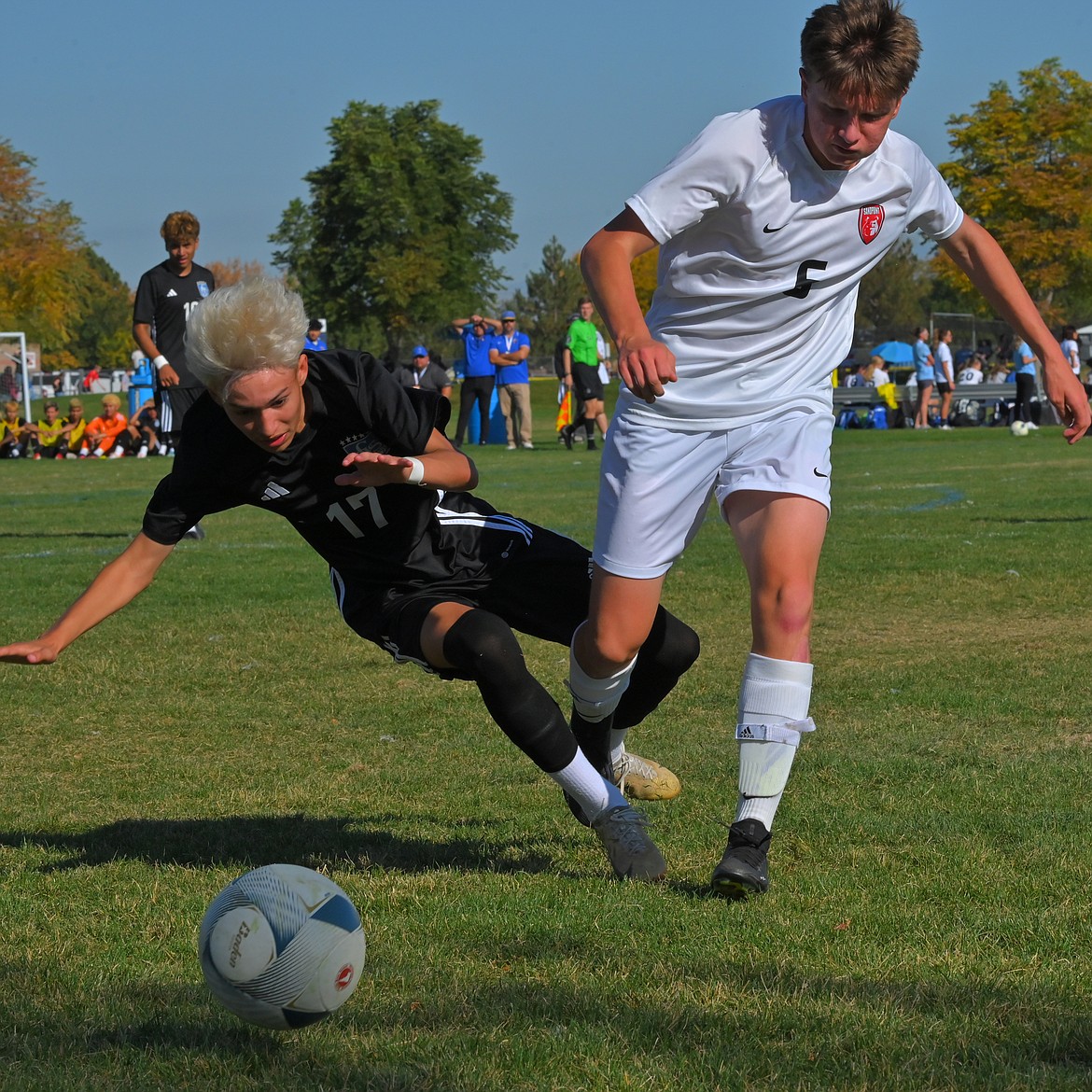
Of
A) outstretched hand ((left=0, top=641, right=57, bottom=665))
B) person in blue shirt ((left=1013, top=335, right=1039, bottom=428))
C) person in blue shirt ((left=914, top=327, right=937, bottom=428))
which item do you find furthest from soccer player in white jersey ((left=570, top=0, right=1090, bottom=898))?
person in blue shirt ((left=914, top=327, right=937, bottom=428))

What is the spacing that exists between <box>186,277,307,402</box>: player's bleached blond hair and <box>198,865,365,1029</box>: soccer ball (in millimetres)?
1344

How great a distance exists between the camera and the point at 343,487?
4.32 meters

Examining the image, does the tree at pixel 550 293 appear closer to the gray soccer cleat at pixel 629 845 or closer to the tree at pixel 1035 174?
the tree at pixel 1035 174

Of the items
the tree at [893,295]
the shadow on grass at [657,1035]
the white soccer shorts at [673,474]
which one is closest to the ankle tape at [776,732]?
the white soccer shorts at [673,474]

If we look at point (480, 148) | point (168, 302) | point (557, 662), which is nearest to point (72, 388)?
point (480, 148)

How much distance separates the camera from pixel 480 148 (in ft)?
298

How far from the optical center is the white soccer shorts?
4191 millimetres

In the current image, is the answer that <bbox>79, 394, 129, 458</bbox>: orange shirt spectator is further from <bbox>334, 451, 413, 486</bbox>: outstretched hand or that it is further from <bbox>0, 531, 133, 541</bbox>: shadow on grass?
<bbox>334, 451, 413, 486</bbox>: outstretched hand

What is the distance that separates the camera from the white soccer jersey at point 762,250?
13.1 feet

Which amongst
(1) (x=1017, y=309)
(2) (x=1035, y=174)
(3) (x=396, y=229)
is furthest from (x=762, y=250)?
(3) (x=396, y=229)

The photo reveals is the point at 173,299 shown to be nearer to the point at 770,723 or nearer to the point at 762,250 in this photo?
the point at 762,250

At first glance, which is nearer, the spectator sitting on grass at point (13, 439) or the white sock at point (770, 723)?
the white sock at point (770, 723)

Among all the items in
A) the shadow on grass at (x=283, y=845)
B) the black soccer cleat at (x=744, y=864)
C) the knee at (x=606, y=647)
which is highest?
the knee at (x=606, y=647)

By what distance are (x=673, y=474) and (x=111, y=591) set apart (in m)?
1.59
